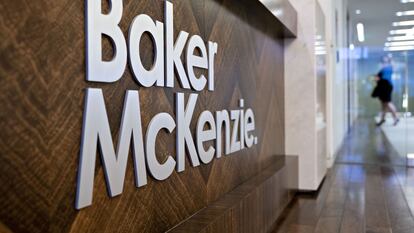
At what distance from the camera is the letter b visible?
4.00 feet

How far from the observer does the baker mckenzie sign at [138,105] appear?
123 cm

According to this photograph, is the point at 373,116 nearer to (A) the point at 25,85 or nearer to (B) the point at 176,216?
(B) the point at 176,216

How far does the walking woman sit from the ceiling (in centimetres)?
36

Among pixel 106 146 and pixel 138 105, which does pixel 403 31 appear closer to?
pixel 138 105

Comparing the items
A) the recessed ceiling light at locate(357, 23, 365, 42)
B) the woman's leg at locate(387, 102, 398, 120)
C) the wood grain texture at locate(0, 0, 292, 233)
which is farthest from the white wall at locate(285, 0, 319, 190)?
the recessed ceiling light at locate(357, 23, 365, 42)

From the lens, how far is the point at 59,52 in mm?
1123

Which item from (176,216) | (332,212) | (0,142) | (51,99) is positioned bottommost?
(332,212)

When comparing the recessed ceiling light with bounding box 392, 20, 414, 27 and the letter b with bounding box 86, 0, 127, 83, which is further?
the recessed ceiling light with bounding box 392, 20, 414, 27

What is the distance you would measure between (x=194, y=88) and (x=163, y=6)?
1.42 feet

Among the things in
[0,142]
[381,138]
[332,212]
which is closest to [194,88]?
[0,142]

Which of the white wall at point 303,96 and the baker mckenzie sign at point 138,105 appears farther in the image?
the white wall at point 303,96

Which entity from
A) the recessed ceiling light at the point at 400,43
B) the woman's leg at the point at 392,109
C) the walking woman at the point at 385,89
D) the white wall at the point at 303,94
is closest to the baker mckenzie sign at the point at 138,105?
the white wall at the point at 303,94

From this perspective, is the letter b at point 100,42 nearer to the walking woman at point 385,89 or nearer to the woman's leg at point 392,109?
the walking woman at point 385,89

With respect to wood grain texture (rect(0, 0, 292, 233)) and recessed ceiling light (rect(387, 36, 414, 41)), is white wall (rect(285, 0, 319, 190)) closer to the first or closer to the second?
wood grain texture (rect(0, 0, 292, 233))
